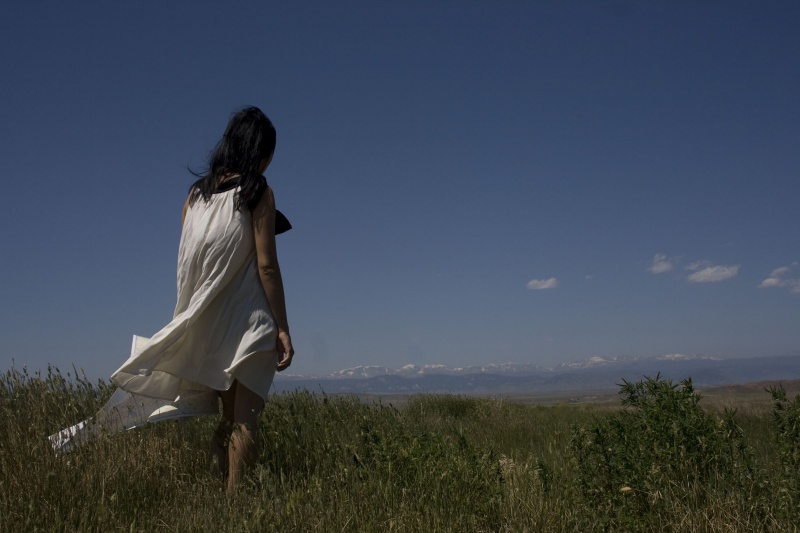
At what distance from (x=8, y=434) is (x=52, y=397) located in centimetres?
42

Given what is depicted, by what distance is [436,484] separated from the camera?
3412 millimetres

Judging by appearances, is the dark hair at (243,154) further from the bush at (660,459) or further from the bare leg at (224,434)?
the bush at (660,459)

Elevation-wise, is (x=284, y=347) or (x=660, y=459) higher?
(x=284, y=347)

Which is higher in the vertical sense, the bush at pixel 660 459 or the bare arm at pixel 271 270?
the bare arm at pixel 271 270

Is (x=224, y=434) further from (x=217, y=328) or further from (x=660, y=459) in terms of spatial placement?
(x=660, y=459)

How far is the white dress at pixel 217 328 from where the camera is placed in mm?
3646

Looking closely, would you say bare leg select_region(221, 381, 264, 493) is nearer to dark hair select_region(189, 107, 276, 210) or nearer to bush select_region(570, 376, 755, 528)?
dark hair select_region(189, 107, 276, 210)

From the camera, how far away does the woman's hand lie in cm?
367

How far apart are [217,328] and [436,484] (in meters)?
1.53

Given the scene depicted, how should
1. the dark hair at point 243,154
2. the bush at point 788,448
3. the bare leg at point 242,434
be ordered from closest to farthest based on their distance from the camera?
the bush at point 788,448
the bare leg at point 242,434
the dark hair at point 243,154

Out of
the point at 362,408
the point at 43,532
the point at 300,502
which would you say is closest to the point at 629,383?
the point at 300,502

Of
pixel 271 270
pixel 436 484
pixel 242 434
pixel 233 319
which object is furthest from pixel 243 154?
pixel 436 484

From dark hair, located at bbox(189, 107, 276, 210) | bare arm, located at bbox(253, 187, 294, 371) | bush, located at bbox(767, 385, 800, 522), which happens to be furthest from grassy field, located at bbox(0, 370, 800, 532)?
dark hair, located at bbox(189, 107, 276, 210)

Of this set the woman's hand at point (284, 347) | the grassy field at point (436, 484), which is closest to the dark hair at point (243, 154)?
the woman's hand at point (284, 347)
